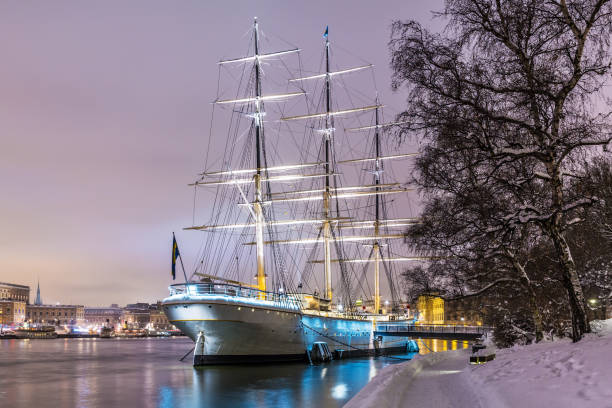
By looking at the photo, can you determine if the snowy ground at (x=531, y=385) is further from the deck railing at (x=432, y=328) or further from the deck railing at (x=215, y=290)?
the deck railing at (x=432, y=328)

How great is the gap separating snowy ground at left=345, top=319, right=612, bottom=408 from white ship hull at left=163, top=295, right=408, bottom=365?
823 inches

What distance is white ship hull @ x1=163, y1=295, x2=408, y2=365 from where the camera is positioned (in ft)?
128

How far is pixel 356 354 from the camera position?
58594mm

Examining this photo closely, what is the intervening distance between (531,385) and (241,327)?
99.4 ft

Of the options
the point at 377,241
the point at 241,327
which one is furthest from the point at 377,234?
the point at 241,327

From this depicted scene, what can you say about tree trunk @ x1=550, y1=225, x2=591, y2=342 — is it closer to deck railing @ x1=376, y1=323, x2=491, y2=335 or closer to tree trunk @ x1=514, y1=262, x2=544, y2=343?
tree trunk @ x1=514, y1=262, x2=544, y2=343

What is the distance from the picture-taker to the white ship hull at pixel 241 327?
39.0 metres

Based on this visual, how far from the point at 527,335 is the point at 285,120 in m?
44.8

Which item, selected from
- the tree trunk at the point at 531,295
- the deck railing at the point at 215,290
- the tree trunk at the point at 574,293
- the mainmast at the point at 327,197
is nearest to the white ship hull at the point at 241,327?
the deck railing at the point at 215,290

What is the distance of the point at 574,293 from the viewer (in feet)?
46.1

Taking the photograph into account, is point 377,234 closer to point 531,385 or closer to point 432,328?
point 432,328

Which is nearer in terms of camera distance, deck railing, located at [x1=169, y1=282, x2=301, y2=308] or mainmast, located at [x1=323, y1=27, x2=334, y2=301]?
deck railing, located at [x1=169, y1=282, x2=301, y2=308]

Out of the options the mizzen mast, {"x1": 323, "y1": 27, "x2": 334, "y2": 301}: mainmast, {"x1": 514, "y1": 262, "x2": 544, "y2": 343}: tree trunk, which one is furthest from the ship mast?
{"x1": 514, "y1": 262, "x2": 544, "y2": 343}: tree trunk

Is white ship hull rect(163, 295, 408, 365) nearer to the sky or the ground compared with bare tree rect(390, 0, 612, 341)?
nearer to the ground
